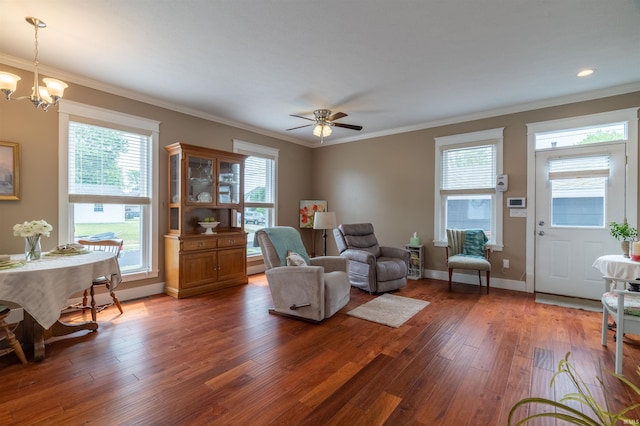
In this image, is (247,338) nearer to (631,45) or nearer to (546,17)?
(546,17)

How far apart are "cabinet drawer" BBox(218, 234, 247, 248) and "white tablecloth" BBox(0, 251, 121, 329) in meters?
1.93

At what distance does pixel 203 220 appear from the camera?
15.5 ft

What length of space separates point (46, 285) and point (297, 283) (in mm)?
2121

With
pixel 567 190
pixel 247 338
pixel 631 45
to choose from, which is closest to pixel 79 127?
pixel 247 338

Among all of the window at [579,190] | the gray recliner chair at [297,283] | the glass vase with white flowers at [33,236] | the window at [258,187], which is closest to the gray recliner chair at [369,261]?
the gray recliner chair at [297,283]

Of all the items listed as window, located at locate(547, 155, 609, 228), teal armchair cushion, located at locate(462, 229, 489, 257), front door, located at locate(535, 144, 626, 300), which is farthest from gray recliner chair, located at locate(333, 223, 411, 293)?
window, located at locate(547, 155, 609, 228)

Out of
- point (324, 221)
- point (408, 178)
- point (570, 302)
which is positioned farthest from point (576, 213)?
point (324, 221)

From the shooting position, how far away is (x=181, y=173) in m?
4.27

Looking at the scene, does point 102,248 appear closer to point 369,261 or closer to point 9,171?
point 9,171

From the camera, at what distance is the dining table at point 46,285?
7.58ft

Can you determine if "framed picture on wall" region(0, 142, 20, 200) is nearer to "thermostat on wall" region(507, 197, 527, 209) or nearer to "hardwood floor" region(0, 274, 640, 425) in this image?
"hardwood floor" region(0, 274, 640, 425)

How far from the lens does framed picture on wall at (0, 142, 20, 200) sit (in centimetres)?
313

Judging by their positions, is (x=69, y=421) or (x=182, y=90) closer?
(x=69, y=421)

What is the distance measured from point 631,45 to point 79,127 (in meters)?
5.86
